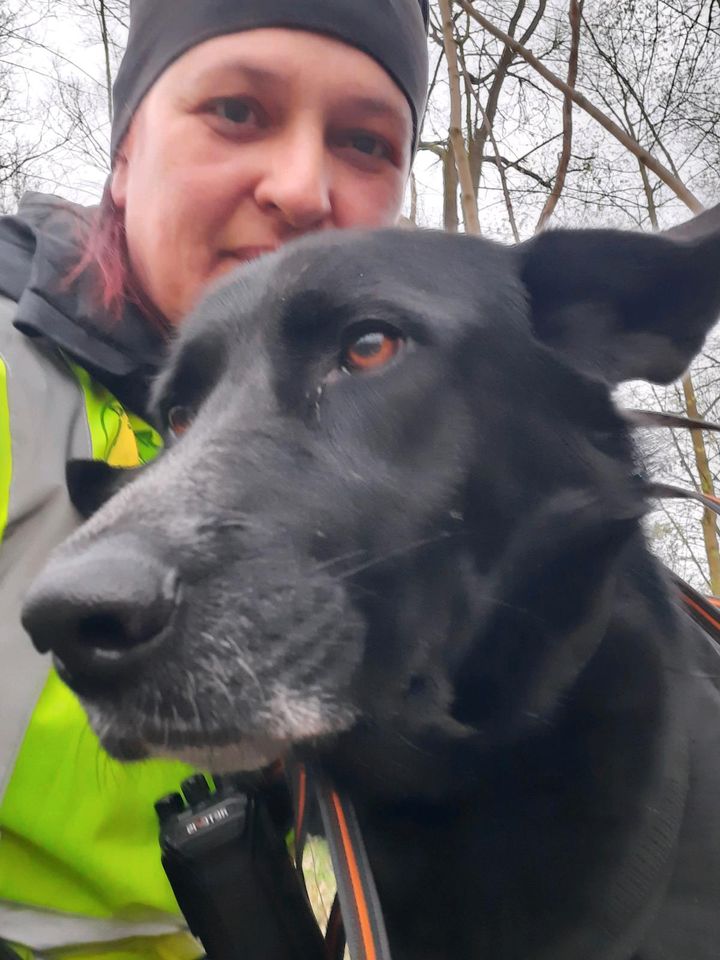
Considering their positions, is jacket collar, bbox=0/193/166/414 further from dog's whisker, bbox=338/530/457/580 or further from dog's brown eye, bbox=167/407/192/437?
dog's whisker, bbox=338/530/457/580

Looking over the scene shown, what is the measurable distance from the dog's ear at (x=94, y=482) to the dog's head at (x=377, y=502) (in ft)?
0.41

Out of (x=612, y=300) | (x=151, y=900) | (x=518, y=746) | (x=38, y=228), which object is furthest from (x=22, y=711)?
(x=612, y=300)

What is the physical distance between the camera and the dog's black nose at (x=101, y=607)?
0.84m

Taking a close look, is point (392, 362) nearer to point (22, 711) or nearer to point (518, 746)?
point (518, 746)

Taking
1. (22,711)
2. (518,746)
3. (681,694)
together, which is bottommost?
(22,711)

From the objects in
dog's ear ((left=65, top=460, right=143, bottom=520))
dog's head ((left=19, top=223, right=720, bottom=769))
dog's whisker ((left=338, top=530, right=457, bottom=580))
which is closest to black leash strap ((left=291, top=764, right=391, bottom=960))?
dog's head ((left=19, top=223, right=720, bottom=769))

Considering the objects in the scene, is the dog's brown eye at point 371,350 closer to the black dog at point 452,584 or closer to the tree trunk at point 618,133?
the black dog at point 452,584

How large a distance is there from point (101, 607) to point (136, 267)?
1.13 meters

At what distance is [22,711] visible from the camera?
122 centimetres

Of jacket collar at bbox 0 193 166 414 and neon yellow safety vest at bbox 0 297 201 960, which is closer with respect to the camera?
neon yellow safety vest at bbox 0 297 201 960

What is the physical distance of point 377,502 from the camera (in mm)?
1127

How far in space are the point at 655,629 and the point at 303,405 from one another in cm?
71

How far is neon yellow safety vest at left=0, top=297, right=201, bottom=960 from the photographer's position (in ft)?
4.15

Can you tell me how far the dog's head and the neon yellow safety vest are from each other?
235mm
